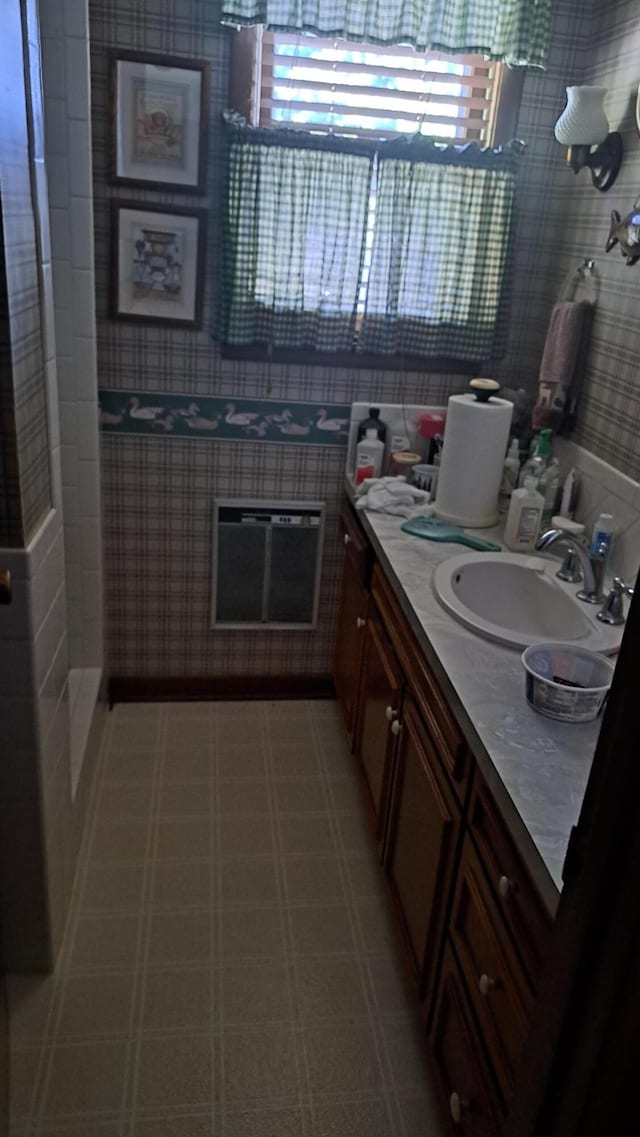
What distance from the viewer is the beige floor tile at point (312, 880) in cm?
206

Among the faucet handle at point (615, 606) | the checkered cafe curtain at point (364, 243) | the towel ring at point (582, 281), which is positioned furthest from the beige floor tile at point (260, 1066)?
the towel ring at point (582, 281)

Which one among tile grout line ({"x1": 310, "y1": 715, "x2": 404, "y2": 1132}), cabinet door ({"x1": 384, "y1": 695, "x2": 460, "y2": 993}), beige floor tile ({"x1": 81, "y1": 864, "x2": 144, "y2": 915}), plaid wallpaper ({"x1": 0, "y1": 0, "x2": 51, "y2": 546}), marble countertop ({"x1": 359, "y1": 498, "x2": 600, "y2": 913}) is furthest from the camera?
beige floor tile ({"x1": 81, "y1": 864, "x2": 144, "y2": 915})

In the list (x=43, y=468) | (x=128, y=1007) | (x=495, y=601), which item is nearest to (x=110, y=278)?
(x=43, y=468)

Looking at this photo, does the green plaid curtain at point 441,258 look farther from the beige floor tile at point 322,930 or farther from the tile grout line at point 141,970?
the beige floor tile at point 322,930

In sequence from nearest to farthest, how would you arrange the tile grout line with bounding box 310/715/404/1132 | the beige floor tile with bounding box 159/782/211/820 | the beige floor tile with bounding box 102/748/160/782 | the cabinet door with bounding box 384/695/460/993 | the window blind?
the cabinet door with bounding box 384/695/460/993
the tile grout line with bounding box 310/715/404/1132
the window blind
the beige floor tile with bounding box 159/782/211/820
the beige floor tile with bounding box 102/748/160/782

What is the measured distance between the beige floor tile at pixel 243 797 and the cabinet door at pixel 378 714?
323 mm

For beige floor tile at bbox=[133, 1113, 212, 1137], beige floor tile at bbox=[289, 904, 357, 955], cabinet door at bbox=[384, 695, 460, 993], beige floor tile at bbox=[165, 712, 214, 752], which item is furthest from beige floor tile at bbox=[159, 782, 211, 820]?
beige floor tile at bbox=[133, 1113, 212, 1137]

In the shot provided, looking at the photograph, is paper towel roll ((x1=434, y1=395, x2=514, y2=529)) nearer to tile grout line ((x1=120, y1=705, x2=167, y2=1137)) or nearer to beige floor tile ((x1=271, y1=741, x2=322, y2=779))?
beige floor tile ((x1=271, y1=741, x2=322, y2=779))

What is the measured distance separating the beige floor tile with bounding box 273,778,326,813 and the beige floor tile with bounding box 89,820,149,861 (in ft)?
1.29

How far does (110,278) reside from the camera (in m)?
2.29

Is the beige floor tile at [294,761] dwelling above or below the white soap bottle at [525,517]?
below

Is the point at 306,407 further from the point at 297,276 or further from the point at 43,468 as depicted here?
the point at 43,468

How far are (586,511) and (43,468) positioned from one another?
52.3 inches

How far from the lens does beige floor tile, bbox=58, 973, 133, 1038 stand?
167cm
